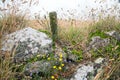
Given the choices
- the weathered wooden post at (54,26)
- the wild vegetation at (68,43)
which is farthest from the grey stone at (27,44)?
the weathered wooden post at (54,26)

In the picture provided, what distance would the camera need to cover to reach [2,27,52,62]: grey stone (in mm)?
4660

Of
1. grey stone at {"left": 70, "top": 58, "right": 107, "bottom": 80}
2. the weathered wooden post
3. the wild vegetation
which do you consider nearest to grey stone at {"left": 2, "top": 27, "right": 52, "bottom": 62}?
the wild vegetation

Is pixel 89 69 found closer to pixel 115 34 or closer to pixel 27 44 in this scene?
pixel 27 44

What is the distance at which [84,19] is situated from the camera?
6922mm

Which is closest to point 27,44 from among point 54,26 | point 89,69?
point 54,26

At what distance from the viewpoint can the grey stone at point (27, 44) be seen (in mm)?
4660

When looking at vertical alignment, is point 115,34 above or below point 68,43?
above

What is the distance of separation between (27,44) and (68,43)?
95 centimetres

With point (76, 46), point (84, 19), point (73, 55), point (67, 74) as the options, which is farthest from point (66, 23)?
point (67, 74)

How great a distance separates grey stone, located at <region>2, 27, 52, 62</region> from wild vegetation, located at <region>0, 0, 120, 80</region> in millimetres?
129

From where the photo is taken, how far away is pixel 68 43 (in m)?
5.47

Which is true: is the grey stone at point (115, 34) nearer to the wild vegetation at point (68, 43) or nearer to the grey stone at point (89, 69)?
the wild vegetation at point (68, 43)

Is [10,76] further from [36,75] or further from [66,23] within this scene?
[66,23]

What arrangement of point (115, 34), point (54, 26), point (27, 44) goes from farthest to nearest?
point (115, 34)
point (54, 26)
point (27, 44)
